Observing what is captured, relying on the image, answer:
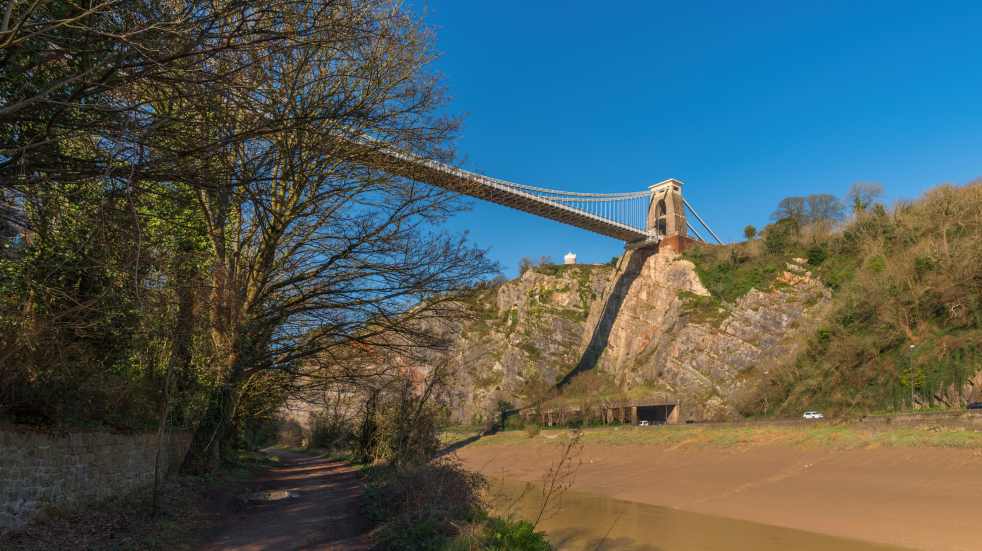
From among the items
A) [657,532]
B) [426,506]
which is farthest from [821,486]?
[426,506]

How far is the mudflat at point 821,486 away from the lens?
1131 centimetres

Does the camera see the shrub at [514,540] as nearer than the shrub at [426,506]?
Yes

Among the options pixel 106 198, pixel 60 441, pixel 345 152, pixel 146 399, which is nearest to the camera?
pixel 106 198

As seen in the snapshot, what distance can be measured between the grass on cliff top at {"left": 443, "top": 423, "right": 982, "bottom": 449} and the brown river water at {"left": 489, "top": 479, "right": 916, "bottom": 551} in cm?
431

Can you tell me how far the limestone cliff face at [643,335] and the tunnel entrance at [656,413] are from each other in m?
0.85

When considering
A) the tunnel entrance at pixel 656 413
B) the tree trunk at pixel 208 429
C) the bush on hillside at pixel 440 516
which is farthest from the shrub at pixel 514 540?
the tunnel entrance at pixel 656 413

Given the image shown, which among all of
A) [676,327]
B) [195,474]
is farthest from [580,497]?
[676,327]

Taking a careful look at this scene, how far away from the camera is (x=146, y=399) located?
10312mm

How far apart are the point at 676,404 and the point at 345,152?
108 feet

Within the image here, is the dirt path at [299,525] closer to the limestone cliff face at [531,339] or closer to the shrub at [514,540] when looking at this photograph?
the shrub at [514,540]

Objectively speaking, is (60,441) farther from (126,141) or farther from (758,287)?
(758,287)

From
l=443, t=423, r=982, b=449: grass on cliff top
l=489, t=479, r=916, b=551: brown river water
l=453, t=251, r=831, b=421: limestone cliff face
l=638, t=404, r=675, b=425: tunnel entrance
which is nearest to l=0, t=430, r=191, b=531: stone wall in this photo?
l=489, t=479, r=916, b=551: brown river water

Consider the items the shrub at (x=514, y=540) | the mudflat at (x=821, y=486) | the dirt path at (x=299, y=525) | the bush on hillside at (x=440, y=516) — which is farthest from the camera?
the mudflat at (x=821, y=486)

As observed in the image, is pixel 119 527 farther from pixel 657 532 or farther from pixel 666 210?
pixel 666 210
